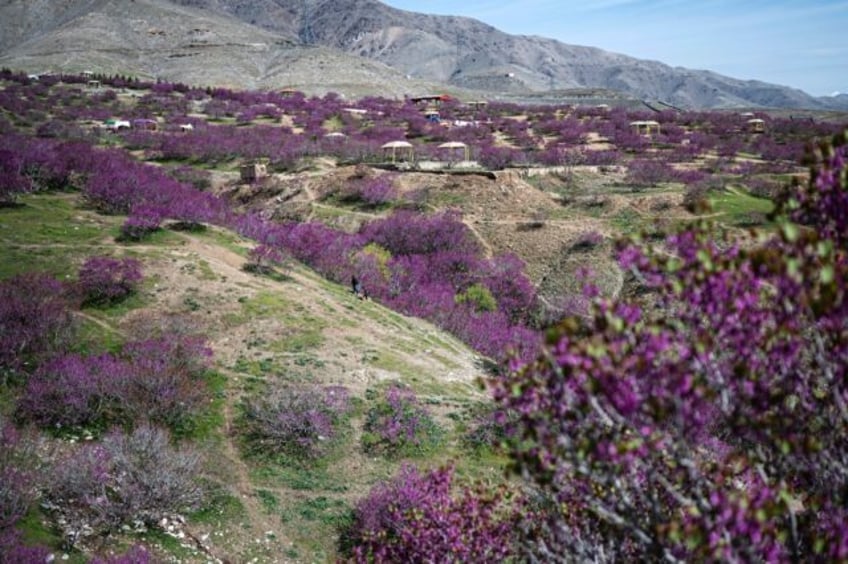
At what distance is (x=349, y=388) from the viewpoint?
16.9 metres

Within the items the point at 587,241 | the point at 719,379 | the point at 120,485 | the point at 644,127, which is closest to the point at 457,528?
the point at 719,379

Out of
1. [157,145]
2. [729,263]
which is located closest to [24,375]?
[729,263]

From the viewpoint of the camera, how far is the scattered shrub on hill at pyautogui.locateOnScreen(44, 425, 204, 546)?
10.9 meters

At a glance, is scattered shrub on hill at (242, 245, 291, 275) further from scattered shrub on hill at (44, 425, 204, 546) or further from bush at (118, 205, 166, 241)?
scattered shrub on hill at (44, 425, 204, 546)

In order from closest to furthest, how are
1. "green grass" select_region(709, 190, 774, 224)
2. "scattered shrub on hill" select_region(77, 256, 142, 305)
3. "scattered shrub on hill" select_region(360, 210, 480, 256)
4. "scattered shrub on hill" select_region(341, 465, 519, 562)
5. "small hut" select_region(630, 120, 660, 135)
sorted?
"scattered shrub on hill" select_region(341, 465, 519, 562) → "scattered shrub on hill" select_region(77, 256, 142, 305) → "green grass" select_region(709, 190, 774, 224) → "scattered shrub on hill" select_region(360, 210, 480, 256) → "small hut" select_region(630, 120, 660, 135)

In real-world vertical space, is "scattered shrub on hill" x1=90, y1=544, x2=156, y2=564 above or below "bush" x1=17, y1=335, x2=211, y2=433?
below

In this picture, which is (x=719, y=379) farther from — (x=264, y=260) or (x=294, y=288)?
(x=264, y=260)

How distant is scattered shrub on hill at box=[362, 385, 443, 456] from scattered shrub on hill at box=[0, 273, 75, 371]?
8.63 m

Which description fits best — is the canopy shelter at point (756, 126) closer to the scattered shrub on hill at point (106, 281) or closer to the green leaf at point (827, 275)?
the scattered shrub on hill at point (106, 281)

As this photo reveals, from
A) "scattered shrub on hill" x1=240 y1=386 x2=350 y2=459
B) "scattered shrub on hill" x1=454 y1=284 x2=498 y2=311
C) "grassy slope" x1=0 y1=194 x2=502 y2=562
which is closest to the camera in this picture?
"grassy slope" x1=0 y1=194 x2=502 y2=562


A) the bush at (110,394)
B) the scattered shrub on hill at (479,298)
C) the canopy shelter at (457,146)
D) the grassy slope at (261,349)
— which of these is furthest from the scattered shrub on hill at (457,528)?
the canopy shelter at (457,146)

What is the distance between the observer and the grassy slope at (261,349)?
1241cm

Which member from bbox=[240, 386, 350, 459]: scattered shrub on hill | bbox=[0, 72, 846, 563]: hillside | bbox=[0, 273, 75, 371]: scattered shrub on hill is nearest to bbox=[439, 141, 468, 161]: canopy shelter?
bbox=[0, 72, 846, 563]: hillside

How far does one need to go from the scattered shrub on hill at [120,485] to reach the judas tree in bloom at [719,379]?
9364 mm
